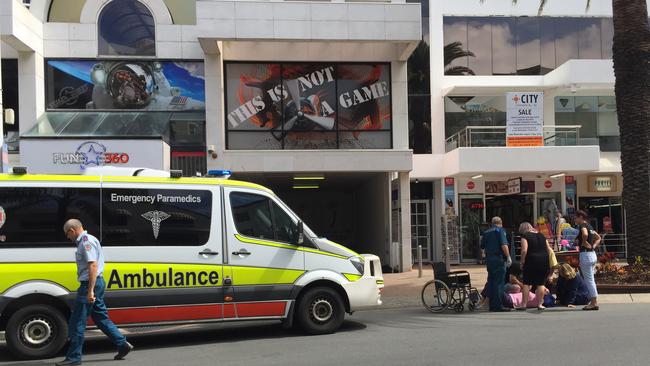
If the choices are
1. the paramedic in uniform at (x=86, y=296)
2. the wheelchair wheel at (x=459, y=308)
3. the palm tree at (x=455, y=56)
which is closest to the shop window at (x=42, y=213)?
the paramedic in uniform at (x=86, y=296)

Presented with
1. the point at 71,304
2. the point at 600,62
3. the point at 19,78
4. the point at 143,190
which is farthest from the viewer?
the point at 600,62

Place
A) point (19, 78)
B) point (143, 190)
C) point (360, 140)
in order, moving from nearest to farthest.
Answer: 1. point (143, 190)
2. point (19, 78)
3. point (360, 140)

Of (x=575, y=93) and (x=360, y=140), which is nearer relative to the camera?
(x=360, y=140)

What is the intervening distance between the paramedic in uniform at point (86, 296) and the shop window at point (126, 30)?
1103 cm

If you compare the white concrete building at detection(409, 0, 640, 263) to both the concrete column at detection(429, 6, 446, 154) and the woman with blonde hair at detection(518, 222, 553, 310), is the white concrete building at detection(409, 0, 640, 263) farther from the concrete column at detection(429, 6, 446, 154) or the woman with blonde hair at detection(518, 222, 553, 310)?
the woman with blonde hair at detection(518, 222, 553, 310)

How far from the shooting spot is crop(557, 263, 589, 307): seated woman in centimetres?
1095

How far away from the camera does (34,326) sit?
24.8ft

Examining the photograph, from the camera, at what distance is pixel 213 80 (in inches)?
675

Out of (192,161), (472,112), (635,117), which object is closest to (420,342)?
(635,117)

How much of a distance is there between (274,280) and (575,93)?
56.2 ft

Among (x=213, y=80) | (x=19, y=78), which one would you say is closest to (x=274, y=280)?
(x=213, y=80)

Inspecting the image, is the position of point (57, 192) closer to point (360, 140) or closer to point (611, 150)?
point (360, 140)

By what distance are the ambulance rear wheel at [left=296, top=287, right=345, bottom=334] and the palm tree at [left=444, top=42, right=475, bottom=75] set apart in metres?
14.6

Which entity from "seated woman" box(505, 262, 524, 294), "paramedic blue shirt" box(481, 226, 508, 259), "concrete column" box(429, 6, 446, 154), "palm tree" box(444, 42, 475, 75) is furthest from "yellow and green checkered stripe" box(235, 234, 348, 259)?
"palm tree" box(444, 42, 475, 75)
